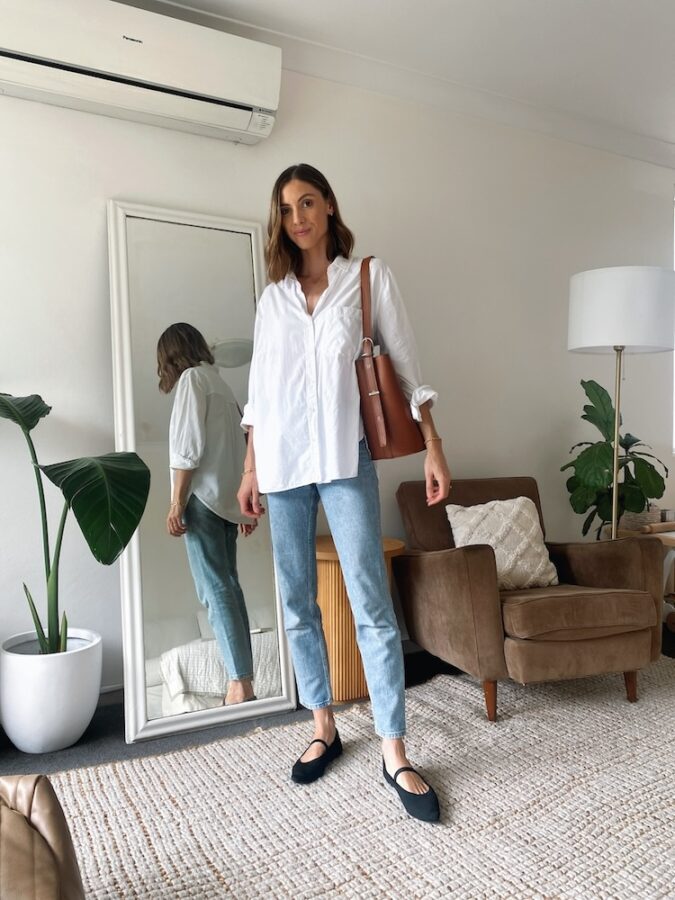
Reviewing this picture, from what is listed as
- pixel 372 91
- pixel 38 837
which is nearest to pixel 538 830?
pixel 38 837

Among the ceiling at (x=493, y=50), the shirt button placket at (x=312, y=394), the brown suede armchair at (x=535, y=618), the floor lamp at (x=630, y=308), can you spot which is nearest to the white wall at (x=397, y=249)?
the ceiling at (x=493, y=50)

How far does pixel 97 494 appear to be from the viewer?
1.87 metres

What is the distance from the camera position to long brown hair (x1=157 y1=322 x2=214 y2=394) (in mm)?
2395

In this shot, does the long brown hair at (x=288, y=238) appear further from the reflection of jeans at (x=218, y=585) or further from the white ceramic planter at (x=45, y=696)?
the white ceramic planter at (x=45, y=696)

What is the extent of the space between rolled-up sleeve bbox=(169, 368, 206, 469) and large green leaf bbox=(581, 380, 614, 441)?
5.74 feet

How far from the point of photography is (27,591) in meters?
2.17

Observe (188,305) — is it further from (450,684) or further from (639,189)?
(639,189)

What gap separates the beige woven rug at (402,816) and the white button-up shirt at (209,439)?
0.76 metres

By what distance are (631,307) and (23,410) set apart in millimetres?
2163

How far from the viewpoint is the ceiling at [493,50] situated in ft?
8.42

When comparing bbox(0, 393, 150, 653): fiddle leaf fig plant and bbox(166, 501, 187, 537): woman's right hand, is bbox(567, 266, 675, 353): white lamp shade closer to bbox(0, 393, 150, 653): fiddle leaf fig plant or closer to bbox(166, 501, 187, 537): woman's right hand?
bbox(166, 501, 187, 537): woman's right hand

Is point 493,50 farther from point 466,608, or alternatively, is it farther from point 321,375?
point 466,608

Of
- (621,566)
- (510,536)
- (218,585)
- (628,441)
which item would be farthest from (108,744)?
(628,441)

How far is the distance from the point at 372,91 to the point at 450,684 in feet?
7.64
